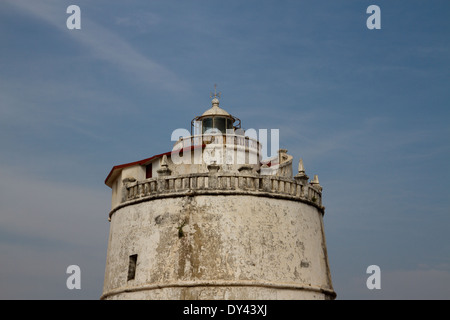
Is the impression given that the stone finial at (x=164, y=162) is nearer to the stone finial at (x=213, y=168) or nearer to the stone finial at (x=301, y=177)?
the stone finial at (x=213, y=168)

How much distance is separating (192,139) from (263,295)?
7681 mm

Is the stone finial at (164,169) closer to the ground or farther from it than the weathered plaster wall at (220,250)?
farther from it

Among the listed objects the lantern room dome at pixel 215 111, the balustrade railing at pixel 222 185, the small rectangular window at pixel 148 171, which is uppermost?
the lantern room dome at pixel 215 111

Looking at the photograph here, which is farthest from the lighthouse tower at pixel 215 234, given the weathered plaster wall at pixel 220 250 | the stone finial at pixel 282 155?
the stone finial at pixel 282 155

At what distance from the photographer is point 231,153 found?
27.4 metres

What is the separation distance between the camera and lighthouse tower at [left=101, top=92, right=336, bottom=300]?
23.6 m

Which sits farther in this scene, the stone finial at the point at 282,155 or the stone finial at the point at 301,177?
the stone finial at the point at 282,155

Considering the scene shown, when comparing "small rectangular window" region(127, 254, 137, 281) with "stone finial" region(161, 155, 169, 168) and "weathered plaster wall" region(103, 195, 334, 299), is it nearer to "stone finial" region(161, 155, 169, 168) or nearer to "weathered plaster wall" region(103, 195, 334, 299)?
"weathered plaster wall" region(103, 195, 334, 299)

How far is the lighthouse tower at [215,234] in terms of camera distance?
2358cm

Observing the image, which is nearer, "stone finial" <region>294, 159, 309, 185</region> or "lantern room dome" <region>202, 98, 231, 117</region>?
"stone finial" <region>294, 159, 309, 185</region>

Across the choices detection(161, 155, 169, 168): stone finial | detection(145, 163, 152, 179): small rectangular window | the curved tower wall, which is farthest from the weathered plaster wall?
detection(145, 163, 152, 179): small rectangular window
